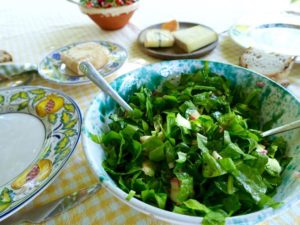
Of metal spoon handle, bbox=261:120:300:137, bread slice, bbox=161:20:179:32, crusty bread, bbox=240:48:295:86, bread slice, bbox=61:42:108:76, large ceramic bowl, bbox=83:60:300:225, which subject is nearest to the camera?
large ceramic bowl, bbox=83:60:300:225

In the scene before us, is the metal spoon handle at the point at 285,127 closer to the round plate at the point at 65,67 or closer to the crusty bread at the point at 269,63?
the crusty bread at the point at 269,63

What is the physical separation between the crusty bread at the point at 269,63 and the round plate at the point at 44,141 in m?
0.50

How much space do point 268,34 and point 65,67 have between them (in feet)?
2.28

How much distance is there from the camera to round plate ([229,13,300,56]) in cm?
90

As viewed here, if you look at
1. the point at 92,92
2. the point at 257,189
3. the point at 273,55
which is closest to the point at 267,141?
the point at 257,189

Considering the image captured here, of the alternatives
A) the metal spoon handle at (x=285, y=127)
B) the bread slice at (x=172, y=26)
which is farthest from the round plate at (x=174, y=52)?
the metal spoon handle at (x=285, y=127)

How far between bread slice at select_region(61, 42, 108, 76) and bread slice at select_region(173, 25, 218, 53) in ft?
0.81

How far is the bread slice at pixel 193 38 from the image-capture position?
Result: 2.92ft

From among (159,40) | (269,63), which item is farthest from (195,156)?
(159,40)

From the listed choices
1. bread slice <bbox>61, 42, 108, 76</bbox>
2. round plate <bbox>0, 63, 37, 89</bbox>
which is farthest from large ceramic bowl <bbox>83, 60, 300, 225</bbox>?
round plate <bbox>0, 63, 37, 89</bbox>

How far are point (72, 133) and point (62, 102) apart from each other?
13 cm

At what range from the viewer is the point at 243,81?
0.61 meters

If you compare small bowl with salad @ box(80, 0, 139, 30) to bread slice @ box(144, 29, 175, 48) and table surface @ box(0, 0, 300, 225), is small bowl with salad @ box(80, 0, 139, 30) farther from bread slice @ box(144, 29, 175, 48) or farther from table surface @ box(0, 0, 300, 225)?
bread slice @ box(144, 29, 175, 48)

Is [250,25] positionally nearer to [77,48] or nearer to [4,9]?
[77,48]
